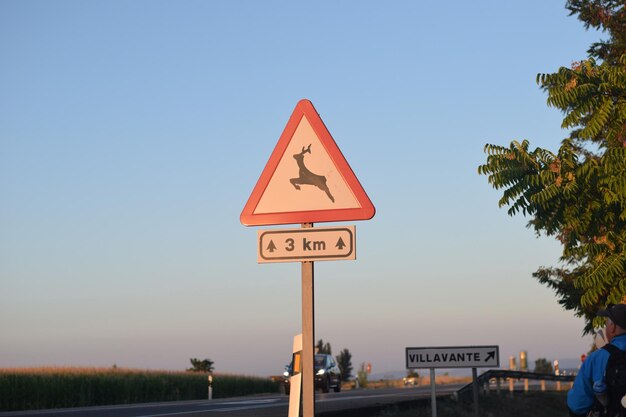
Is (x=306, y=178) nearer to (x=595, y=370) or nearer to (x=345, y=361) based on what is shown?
(x=595, y=370)

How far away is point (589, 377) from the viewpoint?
19.7 feet

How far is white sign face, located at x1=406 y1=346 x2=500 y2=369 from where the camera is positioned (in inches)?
580

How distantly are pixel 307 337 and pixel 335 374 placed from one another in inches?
1293

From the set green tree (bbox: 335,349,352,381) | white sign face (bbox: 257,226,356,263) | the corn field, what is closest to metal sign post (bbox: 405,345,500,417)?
white sign face (bbox: 257,226,356,263)

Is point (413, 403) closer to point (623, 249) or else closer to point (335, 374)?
point (623, 249)

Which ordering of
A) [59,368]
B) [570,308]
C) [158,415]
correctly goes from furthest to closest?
[59,368] → [570,308] → [158,415]

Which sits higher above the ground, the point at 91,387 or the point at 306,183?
the point at 306,183

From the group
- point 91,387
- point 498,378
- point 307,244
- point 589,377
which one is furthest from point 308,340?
point 91,387

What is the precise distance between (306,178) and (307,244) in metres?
0.48

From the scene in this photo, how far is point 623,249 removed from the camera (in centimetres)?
1532

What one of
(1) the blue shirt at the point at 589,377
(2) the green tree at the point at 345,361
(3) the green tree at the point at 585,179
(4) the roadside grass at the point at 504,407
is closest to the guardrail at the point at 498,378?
(4) the roadside grass at the point at 504,407

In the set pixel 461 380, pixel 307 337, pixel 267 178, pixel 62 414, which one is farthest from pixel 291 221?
pixel 461 380

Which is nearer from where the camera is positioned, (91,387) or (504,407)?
(504,407)

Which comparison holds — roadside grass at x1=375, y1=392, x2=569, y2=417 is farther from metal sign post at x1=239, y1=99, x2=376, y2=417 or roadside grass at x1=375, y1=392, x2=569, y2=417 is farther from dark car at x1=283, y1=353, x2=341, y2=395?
metal sign post at x1=239, y1=99, x2=376, y2=417
